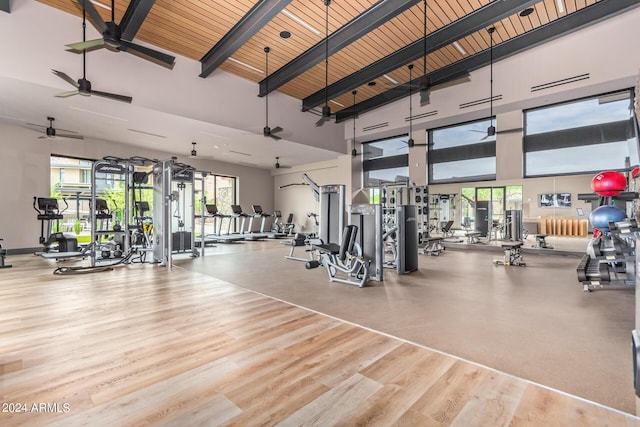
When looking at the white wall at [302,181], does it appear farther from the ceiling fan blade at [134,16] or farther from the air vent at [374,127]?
the ceiling fan blade at [134,16]

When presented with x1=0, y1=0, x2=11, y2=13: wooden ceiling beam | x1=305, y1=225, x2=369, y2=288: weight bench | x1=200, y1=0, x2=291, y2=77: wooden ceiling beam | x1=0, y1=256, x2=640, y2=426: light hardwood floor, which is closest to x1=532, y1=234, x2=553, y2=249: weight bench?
x1=305, y1=225, x2=369, y2=288: weight bench

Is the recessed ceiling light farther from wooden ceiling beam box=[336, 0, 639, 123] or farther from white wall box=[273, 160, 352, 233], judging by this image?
white wall box=[273, 160, 352, 233]

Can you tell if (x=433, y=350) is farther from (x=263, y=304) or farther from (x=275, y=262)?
(x=275, y=262)

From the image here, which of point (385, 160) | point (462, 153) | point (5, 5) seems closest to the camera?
point (5, 5)

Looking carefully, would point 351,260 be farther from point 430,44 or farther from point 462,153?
point 462,153

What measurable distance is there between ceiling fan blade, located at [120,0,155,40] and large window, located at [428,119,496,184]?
7.96 meters

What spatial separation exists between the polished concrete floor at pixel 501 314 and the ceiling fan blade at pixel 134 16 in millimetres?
4436

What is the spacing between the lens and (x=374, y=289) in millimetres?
4004

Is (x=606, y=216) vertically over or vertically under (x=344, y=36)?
under

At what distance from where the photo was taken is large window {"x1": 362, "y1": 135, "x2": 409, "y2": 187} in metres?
10.2

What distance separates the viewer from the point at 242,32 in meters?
5.66

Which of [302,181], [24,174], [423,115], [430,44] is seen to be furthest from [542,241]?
[24,174]

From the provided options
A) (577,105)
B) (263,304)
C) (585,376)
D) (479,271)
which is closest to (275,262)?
(263,304)

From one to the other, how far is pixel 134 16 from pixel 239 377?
5.94 metres
